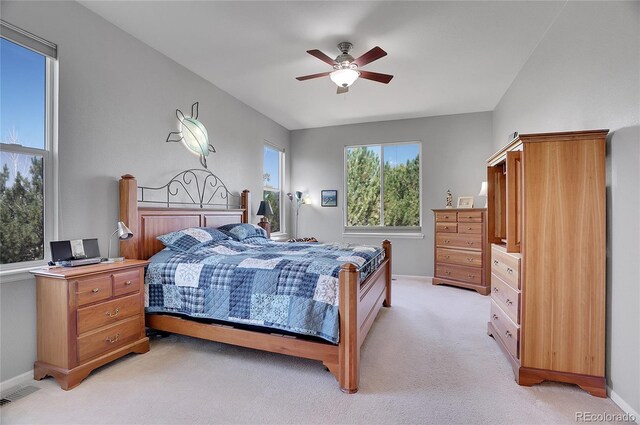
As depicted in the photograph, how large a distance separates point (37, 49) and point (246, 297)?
2.38 meters

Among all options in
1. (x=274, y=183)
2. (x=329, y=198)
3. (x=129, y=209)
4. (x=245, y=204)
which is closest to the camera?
(x=129, y=209)

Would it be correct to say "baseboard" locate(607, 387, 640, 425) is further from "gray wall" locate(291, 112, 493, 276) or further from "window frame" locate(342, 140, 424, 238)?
"window frame" locate(342, 140, 424, 238)

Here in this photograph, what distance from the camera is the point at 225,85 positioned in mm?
4117

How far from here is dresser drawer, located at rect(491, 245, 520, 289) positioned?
2213 millimetres

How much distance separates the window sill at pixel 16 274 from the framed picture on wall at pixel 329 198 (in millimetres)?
4520

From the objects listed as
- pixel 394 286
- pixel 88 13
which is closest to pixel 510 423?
pixel 394 286

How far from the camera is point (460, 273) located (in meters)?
4.75

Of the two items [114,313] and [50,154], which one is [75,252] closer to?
[114,313]

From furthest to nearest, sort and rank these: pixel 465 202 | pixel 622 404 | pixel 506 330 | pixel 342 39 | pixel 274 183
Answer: pixel 274 183
pixel 465 202
pixel 342 39
pixel 506 330
pixel 622 404

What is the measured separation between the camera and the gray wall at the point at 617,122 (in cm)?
179

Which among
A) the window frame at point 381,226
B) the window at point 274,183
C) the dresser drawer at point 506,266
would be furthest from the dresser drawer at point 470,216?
the window at point 274,183

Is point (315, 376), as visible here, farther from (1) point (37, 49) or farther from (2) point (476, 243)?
(2) point (476, 243)

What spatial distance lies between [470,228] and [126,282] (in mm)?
4440

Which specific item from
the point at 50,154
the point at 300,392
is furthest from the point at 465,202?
the point at 50,154
